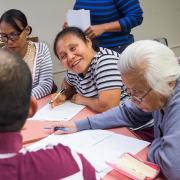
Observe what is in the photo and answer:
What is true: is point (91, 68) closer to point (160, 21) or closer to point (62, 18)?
point (62, 18)

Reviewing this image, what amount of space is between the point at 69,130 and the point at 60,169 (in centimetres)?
81

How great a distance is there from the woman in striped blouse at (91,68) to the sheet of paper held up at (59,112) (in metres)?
0.07

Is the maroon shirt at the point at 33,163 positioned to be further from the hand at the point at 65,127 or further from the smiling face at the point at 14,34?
the smiling face at the point at 14,34

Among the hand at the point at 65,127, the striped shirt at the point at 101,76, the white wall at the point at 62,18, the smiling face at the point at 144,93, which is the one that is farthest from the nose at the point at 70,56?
the white wall at the point at 62,18

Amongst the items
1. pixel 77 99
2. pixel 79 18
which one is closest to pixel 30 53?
pixel 79 18

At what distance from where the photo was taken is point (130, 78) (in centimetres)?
120

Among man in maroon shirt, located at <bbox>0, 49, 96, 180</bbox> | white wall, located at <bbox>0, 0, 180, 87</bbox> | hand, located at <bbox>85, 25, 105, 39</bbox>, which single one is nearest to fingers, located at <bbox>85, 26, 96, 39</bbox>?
hand, located at <bbox>85, 25, 105, 39</bbox>

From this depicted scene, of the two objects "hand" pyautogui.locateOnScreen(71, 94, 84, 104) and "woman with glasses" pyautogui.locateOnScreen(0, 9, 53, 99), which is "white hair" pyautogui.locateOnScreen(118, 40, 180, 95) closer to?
"hand" pyautogui.locateOnScreen(71, 94, 84, 104)

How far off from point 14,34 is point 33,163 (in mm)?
1666

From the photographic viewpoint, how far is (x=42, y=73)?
2.31 metres

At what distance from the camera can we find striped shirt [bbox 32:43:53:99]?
88.4 inches

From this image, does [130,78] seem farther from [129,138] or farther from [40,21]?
[40,21]

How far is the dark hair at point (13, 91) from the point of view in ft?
2.12

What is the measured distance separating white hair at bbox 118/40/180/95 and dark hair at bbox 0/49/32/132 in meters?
0.56
